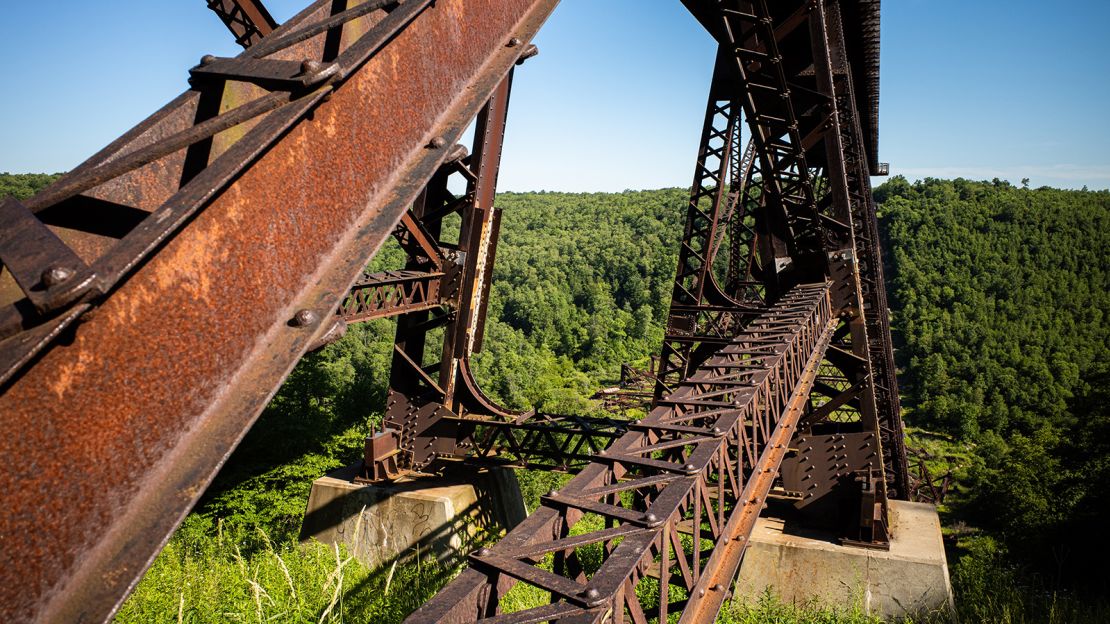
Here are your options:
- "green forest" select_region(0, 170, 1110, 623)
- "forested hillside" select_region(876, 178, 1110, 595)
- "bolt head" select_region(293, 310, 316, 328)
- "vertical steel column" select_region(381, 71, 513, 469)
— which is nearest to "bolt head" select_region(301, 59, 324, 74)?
"bolt head" select_region(293, 310, 316, 328)

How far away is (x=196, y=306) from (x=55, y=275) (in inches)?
10.2

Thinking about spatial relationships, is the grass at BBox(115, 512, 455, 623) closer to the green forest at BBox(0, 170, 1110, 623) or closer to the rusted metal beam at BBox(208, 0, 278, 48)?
the green forest at BBox(0, 170, 1110, 623)

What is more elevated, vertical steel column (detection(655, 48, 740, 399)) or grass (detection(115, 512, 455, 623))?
vertical steel column (detection(655, 48, 740, 399))

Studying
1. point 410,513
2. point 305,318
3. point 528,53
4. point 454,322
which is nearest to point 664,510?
point 305,318

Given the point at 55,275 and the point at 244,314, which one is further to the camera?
the point at 244,314

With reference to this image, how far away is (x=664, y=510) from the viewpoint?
2426mm

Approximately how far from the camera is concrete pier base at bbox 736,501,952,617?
283 inches

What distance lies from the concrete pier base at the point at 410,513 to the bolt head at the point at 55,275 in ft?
26.6

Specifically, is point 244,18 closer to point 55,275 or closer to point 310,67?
point 310,67

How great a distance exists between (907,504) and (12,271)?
10421mm

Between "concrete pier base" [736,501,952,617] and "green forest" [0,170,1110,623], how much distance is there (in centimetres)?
24

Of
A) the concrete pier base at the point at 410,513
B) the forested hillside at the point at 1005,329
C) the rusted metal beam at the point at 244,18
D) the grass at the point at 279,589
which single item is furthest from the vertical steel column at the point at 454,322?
the forested hillside at the point at 1005,329

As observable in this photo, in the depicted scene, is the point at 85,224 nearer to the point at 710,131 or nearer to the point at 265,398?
the point at 265,398

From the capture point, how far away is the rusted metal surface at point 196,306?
3.12 ft
